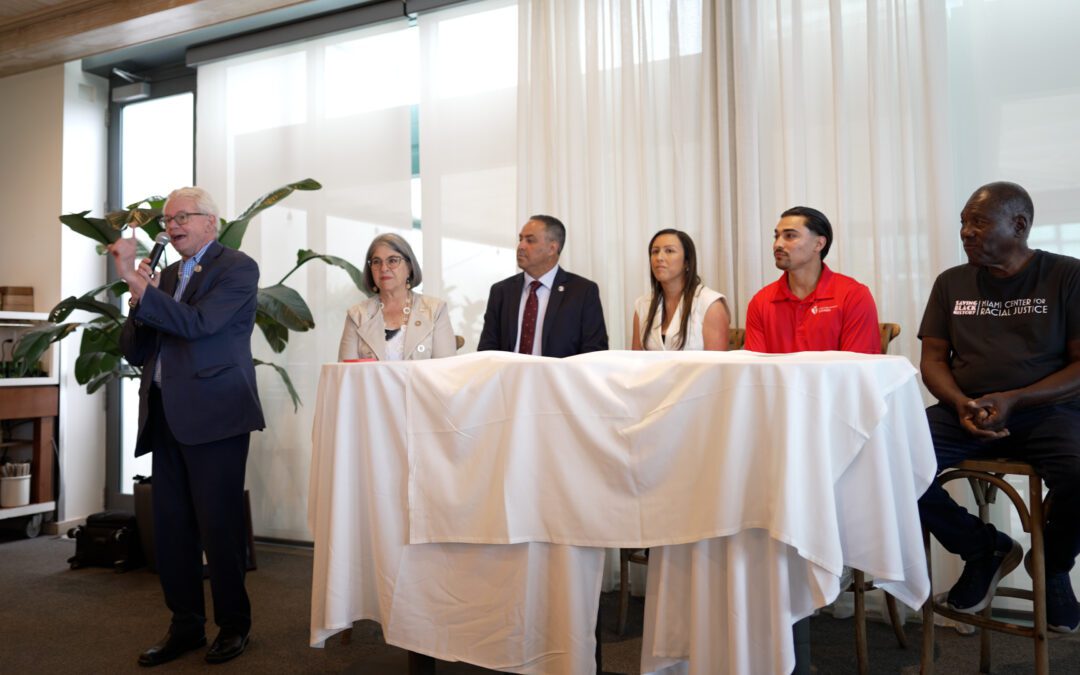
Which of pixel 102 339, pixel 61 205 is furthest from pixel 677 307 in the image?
pixel 61 205

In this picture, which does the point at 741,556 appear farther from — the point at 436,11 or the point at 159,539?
the point at 436,11

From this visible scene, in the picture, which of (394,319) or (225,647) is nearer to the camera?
(225,647)

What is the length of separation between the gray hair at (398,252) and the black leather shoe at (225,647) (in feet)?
4.69

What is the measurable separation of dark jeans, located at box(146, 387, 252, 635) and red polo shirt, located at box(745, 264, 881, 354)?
6.31 feet

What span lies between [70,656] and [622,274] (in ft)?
8.57

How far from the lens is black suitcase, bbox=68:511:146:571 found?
14.0 feet

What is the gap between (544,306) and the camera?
11.8 feet

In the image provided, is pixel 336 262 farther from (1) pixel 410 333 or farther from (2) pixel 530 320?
(2) pixel 530 320

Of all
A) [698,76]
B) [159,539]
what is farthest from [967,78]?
[159,539]

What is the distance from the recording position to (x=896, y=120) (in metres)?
3.30

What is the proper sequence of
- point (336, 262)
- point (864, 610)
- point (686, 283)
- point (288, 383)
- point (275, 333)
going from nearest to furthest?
1. point (864, 610)
2. point (686, 283)
3. point (336, 262)
4. point (275, 333)
5. point (288, 383)

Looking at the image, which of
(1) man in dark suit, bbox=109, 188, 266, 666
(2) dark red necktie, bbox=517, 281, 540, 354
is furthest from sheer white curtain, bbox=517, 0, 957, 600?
(1) man in dark suit, bbox=109, 188, 266, 666

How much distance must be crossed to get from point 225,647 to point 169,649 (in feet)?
0.64

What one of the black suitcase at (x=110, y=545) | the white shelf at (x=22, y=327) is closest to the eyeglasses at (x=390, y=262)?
the black suitcase at (x=110, y=545)
